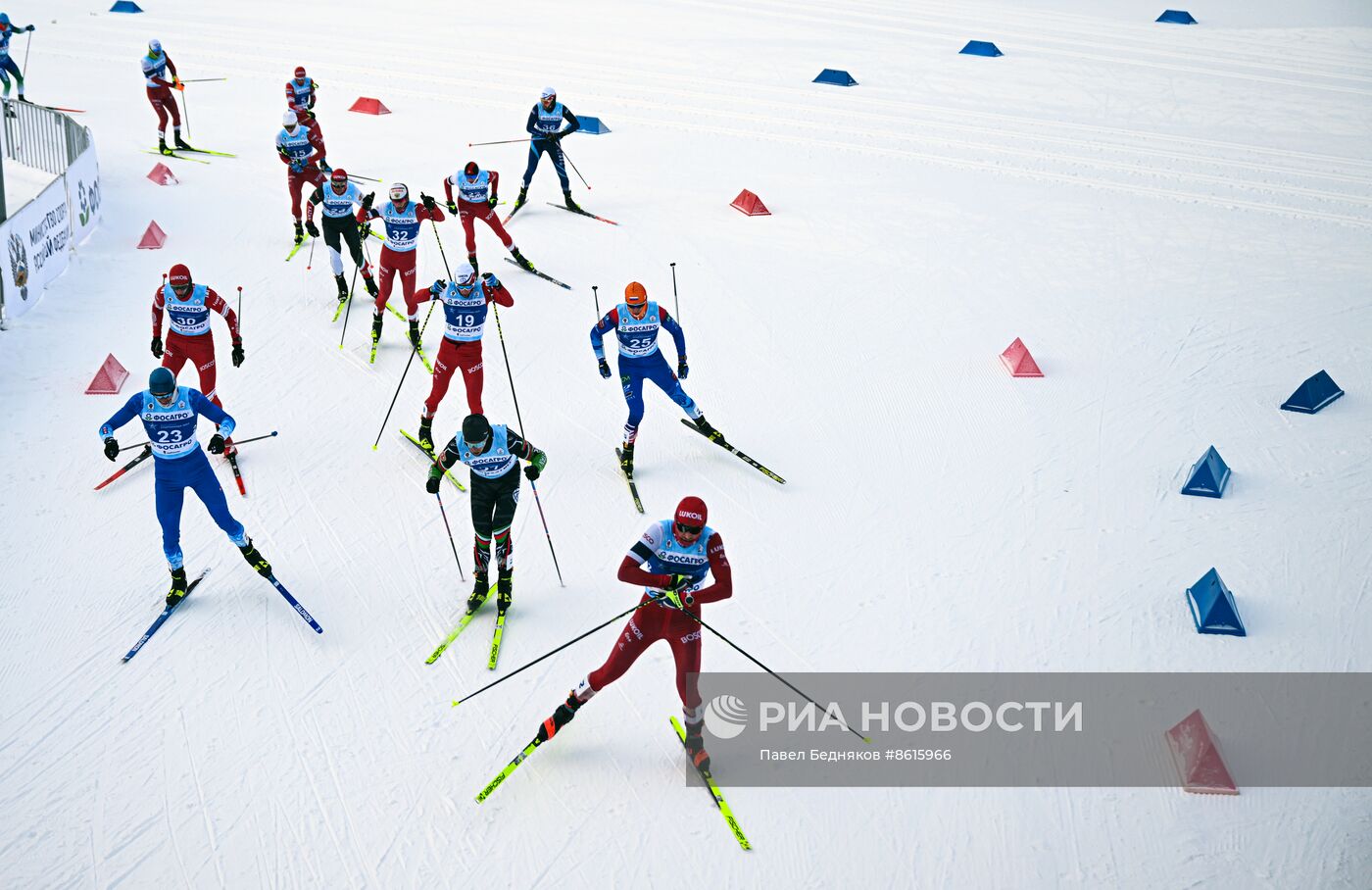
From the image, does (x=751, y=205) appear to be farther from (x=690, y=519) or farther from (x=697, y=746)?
(x=697, y=746)

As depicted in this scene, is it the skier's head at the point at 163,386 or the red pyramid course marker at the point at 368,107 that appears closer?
the skier's head at the point at 163,386

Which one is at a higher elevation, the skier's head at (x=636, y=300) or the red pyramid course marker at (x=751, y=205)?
the skier's head at (x=636, y=300)

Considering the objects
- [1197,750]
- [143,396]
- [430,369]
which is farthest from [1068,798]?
[430,369]

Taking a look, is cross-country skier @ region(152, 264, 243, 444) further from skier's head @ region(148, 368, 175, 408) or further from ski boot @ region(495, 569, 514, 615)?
ski boot @ region(495, 569, 514, 615)

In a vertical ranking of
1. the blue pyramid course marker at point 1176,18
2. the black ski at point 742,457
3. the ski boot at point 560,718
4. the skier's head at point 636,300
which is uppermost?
the blue pyramid course marker at point 1176,18

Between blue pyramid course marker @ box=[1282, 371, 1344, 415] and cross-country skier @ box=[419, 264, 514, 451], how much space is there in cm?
769

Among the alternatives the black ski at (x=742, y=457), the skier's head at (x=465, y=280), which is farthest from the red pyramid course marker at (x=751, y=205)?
the skier's head at (x=465, y=280)

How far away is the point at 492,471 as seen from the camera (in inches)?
267

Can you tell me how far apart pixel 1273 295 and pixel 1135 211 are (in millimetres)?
2876

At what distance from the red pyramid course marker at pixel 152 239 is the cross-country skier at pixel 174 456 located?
21.9 feet

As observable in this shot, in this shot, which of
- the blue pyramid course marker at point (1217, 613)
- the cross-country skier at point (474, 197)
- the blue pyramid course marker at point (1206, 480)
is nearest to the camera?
the blue pyramid course marker at point (1217, 613)

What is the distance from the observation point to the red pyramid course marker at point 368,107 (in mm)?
17734

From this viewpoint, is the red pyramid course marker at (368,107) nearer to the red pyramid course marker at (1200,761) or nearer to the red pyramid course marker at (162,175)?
the red pyramid course marker at (162,175)

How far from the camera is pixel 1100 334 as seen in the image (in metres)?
Answer: 11.8
